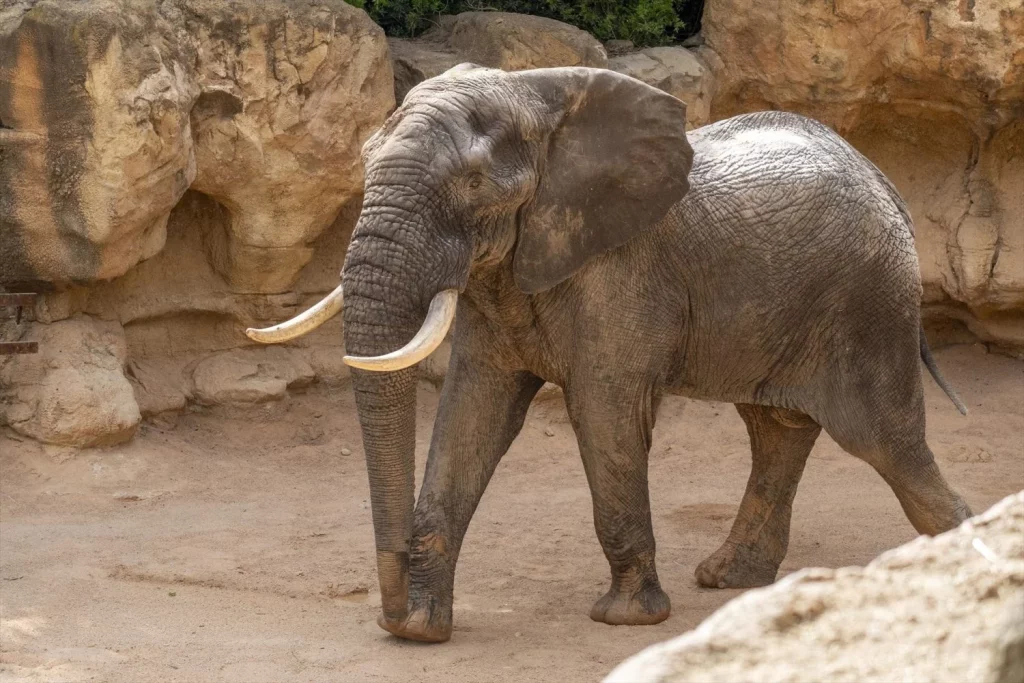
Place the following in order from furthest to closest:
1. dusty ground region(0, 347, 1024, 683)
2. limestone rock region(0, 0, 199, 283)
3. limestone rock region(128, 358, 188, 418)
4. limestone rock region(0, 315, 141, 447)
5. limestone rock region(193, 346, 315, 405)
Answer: limestone rock region(193, 346, 315, 405)
limestone rock region(128, 358, 188, 418)
limestone rock region(0, 315, 141, 447)
limestone rock region(0, 0, 199, 283)
dusty ground region(0, 347, 1024, 683)

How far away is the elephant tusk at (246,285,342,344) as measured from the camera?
5.45 metres

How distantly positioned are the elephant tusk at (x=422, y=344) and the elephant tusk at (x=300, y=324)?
285 millimetres

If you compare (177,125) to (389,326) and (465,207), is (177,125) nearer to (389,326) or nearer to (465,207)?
(465,207)

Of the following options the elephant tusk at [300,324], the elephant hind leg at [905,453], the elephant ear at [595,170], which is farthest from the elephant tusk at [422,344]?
the elephant hind leg at [905,453]

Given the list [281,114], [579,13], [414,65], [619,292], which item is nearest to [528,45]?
[414,65]

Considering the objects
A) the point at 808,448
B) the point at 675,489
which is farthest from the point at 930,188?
the point at 808,448

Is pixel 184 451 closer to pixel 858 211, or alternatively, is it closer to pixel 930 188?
pixel 858 211

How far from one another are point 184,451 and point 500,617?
3.15 m

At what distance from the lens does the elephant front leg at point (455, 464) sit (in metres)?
6.36

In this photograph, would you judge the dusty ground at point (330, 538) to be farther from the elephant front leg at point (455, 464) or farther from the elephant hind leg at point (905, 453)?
the elephant hind leg at point (905, 453)

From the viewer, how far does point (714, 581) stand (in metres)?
7.43

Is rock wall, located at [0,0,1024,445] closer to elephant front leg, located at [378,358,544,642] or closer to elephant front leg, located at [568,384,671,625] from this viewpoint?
elephant front leg, located at [378,358,544,642]

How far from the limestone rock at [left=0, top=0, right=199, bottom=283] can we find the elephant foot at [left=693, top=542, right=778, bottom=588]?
386 centimetres

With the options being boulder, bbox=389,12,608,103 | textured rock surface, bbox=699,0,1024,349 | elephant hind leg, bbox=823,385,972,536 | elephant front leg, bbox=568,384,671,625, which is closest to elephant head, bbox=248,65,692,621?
elephant front leg, bbox=568,384,671,625
